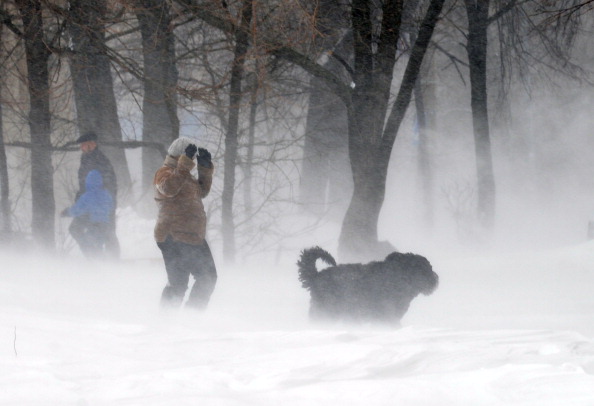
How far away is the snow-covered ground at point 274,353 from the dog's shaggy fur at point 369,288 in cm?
18

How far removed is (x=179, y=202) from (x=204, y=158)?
0.45 metres

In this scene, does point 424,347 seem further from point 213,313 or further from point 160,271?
point 160,271

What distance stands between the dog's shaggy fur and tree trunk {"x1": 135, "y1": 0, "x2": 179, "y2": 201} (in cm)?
425

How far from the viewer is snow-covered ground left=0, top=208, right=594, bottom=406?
139 inches

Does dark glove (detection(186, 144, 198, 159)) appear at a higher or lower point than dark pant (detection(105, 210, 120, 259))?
higher

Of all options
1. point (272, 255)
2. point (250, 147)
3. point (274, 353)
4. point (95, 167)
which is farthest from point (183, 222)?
point (272, 255)

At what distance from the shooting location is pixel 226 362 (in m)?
4.47

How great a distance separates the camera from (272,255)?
59.8 feet

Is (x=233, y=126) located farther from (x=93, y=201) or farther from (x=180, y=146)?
(x=180, y=146)

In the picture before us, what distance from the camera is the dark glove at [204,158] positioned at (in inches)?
264

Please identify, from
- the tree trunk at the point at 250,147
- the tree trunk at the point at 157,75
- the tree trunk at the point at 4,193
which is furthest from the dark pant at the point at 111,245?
the tree trunk at the point at 250,147

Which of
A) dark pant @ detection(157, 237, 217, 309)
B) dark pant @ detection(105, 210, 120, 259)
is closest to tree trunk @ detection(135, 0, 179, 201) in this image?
dark pant @ detection(105, 210, 120, 259)

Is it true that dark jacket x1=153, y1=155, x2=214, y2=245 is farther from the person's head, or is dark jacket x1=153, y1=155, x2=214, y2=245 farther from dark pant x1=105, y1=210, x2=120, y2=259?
dark pant x1=105, y1=210, x2=120, y2=259

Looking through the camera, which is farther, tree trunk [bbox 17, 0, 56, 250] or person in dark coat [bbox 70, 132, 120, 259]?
tree trunk [bbox 17, 0, 56, 250]
